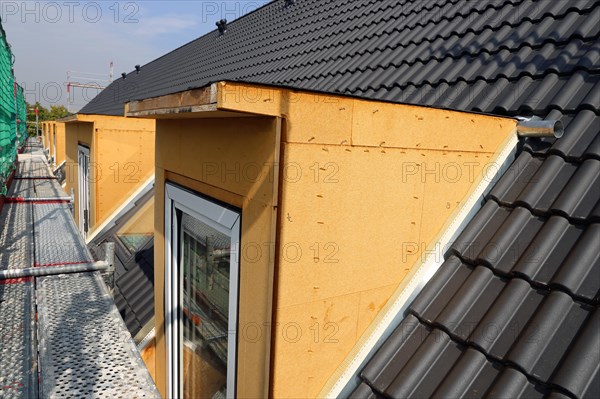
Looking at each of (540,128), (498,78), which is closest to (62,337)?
(540,128)

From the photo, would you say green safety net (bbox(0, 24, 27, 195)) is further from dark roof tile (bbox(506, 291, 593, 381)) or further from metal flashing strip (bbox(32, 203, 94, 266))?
dark roof tile (bbox(506, 291, 593, 381))

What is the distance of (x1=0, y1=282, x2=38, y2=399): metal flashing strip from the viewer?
72.7 inches

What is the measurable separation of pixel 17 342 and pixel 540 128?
10.3 ft

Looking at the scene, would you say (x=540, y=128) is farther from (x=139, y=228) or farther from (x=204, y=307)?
(x=139, y=228)

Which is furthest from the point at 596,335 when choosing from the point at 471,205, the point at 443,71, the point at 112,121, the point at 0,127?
the point at 0,127

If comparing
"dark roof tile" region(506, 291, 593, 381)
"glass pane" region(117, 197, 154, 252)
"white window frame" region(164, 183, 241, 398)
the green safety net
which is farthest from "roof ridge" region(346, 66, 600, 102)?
the green safety net

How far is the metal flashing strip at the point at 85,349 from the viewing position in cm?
182

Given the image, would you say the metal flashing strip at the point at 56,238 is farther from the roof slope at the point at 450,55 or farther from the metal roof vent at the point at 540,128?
the metal roof vent at the point at 540,128

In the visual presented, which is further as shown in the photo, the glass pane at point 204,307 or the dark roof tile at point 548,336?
the glass pane at point 204,307

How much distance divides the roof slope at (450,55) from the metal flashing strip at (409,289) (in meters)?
0.54

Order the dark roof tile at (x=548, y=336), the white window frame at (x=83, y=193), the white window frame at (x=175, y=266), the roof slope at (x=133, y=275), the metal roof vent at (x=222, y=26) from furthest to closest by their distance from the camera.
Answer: the metal roof vent at (x=222, y=26), the white window frame at (x=83, y=193), the roof slope at (x=133, y=275), the white window frame at (x=175, y=266), the dark roof tile at (x=548, y=336)

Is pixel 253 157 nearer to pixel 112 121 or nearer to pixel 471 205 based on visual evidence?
pixel 471 205

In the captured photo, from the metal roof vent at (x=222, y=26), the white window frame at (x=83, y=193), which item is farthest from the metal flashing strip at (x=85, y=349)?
the metal roof vent at (x=222, y=26)

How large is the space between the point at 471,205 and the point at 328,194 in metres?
1.02
